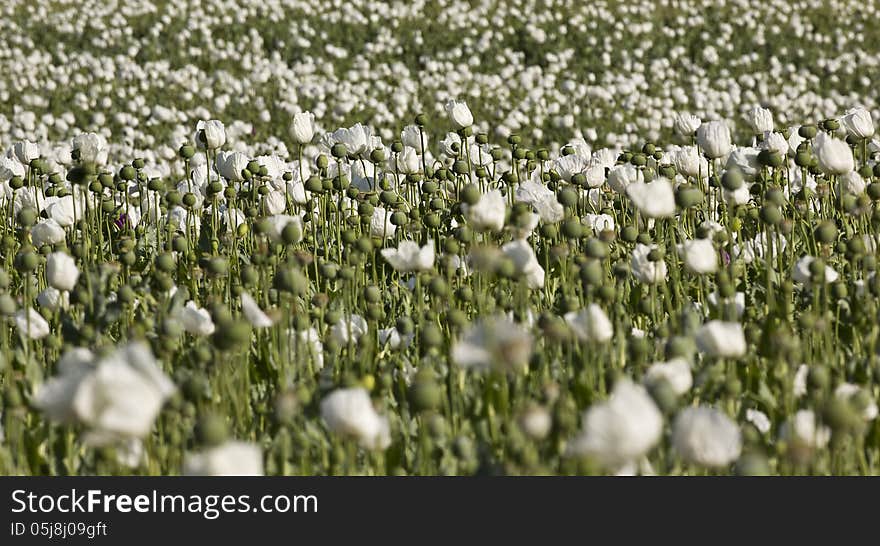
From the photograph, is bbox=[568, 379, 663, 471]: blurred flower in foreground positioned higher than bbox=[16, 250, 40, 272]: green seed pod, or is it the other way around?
bbox=[16, 250, 40, 272]: green seed pod

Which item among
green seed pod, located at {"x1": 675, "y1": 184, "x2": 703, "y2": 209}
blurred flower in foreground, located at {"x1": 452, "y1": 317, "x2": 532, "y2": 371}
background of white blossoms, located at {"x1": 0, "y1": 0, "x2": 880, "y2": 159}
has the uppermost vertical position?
background of white blossoms, located at {"x1": 0, "y1": 0, "x2": 880, "y2": 159}

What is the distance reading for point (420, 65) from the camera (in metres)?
15.3

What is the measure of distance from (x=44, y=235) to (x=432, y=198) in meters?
1.68

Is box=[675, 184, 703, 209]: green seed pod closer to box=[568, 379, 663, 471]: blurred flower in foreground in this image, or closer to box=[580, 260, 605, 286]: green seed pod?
box=[580, 260, 605, 286]: green seed pod

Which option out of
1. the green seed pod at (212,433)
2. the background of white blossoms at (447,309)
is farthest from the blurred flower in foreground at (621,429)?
the green seed pod at (212,433)

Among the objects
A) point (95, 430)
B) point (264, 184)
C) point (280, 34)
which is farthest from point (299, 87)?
point (95, 430)

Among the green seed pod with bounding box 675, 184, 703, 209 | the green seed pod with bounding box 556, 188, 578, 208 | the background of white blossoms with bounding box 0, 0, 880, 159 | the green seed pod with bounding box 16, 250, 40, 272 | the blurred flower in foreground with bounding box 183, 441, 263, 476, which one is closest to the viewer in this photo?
the blurred flower in foreground with bounding box 183, 441, 263, 476

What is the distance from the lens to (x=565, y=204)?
3.70 m

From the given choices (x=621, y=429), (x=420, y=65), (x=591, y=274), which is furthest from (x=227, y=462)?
(x=420, y=65)

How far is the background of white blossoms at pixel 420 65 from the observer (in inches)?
521

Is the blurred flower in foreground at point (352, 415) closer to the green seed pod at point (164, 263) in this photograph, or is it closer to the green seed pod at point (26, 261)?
the green seed pod at point (164, 263)

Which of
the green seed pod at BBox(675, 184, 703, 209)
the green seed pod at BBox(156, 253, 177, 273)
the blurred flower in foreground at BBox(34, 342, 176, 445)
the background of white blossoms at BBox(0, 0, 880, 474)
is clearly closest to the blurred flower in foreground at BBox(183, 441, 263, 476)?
the background of white blossoms at BBox(0, 0, 880, 474)

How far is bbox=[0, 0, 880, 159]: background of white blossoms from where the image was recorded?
13227 millimetres

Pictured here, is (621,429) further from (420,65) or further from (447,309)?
(420,65)
